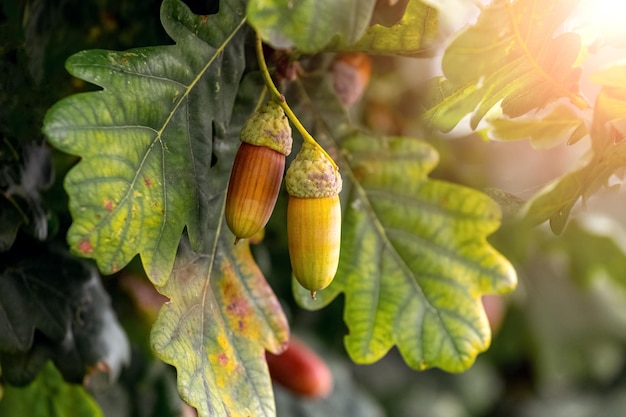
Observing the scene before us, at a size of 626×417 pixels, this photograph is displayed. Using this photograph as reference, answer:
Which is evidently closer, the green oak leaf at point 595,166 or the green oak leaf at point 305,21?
the green oak leaf at point 305,21

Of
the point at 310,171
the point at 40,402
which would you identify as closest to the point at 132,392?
the point at 40,402

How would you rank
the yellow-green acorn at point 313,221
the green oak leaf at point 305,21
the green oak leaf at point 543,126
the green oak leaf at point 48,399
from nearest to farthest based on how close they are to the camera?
the green oak leaf at point 305,21 → the yellow-green acorn at point 313,221 → the green oak leaf at point 543,126 → the green oak leaf at point 48,399

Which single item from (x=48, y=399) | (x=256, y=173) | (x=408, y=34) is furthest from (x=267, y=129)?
(x=48, y=399)

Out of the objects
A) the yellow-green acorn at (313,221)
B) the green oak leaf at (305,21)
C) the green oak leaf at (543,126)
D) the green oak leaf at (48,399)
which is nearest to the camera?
the green oak leaf at (305,21)

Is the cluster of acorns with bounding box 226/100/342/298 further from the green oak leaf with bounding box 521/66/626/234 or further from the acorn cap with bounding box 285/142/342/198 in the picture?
the green oak leaf with bounding box 521/66/626/234

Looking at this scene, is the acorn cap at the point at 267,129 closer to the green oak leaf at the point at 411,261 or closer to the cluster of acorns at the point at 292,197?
the cluster of acorns at the point at 292,197

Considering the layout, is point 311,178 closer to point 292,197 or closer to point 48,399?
point 292,197

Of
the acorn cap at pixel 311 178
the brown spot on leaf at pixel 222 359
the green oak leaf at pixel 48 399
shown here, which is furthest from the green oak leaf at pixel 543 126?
the green oak leaf at pixel 48 399
